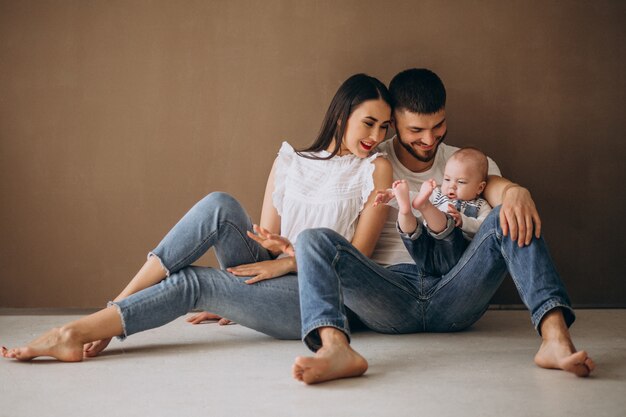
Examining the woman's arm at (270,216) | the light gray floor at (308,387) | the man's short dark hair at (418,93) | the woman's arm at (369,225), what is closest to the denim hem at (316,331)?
the light gray floor at (308,387)

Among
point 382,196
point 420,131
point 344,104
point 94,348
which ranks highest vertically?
point 344,104

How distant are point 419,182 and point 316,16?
1.04 meters

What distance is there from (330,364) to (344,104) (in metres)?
1.21

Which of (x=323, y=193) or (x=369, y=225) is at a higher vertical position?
(x=323, y=193)

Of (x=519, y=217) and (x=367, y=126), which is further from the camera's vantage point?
(x=367, y=126)

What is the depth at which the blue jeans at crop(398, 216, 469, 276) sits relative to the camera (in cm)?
242

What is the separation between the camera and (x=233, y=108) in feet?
11.3

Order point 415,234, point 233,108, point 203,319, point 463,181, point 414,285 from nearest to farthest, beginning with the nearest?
1. point 415,234
2. point 414,285
3. point 463,181
4. point 203,319
5. point 233,108

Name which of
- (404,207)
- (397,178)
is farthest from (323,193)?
(404,207)

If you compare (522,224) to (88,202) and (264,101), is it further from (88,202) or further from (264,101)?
(88,202)

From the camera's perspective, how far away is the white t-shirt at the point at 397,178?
283 cm

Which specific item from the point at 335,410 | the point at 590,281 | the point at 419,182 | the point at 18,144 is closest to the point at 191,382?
the point at 335,410

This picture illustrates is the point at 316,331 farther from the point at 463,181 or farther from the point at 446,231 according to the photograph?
the point at 463,181

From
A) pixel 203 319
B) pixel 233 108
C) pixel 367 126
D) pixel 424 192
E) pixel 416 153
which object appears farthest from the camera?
pixel 233 108
